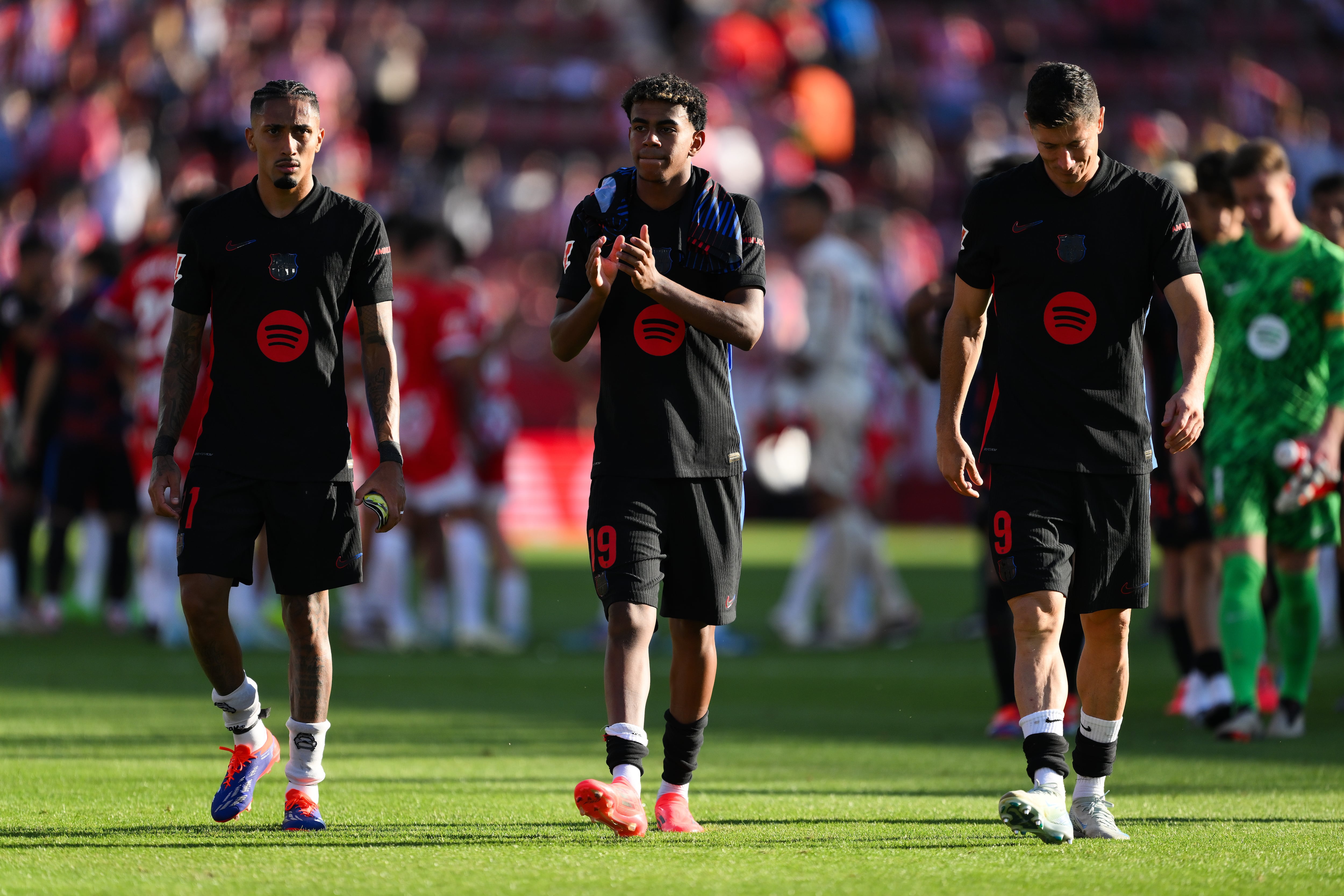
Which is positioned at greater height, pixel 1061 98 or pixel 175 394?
pixel 1061 98

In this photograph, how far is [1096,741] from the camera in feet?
18.3

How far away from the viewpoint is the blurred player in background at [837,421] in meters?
12.5

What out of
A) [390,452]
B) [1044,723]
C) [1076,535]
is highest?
[390,452]

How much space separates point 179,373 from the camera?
223 inches

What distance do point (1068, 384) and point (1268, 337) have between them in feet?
9.24

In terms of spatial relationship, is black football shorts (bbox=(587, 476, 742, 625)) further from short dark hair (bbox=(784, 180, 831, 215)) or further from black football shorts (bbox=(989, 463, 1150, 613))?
short dark hair (bbox=(784, 180, 831, 215))

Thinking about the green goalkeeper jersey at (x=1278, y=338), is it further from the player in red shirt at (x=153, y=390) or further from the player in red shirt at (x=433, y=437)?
the player in red shirt at (x=433, y=437)

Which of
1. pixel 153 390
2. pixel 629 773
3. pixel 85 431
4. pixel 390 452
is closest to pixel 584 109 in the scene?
pixel 85 431

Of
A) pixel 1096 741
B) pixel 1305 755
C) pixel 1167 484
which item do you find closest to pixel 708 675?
pixel 1096 741

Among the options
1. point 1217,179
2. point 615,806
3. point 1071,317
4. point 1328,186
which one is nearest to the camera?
point 615,806

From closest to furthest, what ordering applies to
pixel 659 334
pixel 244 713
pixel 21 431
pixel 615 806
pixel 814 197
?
pixel 615 806 < pixel 659 334 < pixel 244 713 < pixel 814 197 < pixel 21 431

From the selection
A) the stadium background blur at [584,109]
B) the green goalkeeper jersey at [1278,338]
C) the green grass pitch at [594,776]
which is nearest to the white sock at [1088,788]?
the green grass pitch at [594,776]

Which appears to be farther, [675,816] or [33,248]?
[33,248]

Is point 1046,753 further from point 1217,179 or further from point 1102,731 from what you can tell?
point 1217,179
